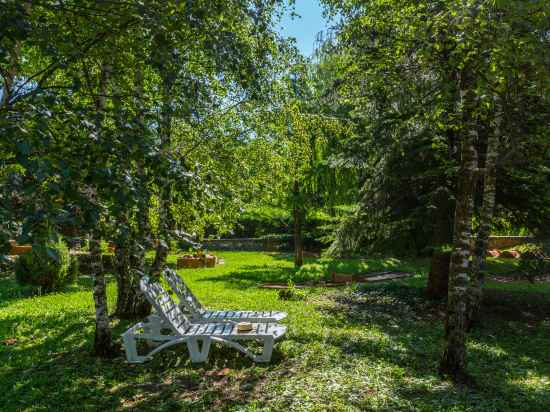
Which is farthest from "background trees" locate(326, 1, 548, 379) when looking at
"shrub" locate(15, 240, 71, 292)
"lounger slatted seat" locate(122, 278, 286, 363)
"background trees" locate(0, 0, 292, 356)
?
"shrub" locate(15, 240, 71, 292)

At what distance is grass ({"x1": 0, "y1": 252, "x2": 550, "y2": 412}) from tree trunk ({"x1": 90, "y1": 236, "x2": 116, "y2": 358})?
201 millimetres

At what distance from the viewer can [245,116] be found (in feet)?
29.6

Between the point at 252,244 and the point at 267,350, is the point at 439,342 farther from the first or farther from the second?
the point at 252,244

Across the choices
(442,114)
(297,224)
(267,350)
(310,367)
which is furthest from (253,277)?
(310,367)

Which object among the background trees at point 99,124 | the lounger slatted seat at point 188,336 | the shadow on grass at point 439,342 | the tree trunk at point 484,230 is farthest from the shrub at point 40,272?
the tree trunk at point 484,230

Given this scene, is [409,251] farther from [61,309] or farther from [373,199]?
[61,309]

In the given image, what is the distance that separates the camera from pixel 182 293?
7699mm

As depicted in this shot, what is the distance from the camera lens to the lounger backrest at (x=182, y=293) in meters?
7.59

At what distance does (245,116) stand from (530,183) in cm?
627

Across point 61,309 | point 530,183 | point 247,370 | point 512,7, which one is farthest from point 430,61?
point 61,309

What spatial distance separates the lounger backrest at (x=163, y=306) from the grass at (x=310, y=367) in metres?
0.47

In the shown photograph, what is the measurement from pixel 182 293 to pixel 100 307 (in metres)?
1.52

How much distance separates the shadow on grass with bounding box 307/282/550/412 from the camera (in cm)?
536

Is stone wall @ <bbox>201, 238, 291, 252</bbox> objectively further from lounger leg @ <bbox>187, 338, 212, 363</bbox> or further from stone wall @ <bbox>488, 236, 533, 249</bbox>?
lounger leg @ <bbox>187, 338, 212, 363</bbox>
